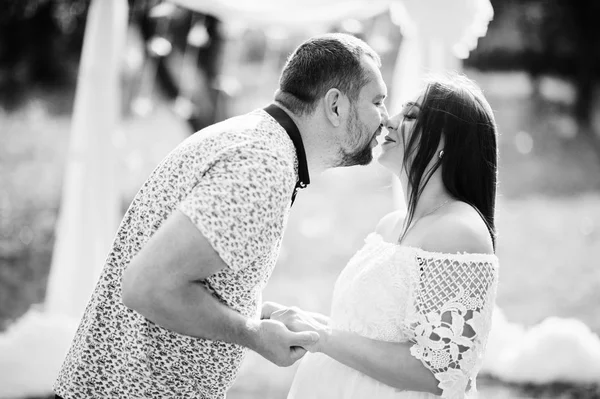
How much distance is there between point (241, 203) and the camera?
5.41 ft

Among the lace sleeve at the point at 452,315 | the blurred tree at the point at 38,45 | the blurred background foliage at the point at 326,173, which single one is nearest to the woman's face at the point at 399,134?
the lace sleeve at the point at 452,315

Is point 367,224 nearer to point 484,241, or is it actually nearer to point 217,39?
point 217,39

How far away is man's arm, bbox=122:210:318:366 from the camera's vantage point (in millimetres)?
1607

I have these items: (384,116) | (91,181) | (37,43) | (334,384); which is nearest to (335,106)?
(384,116)

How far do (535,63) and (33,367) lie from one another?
10.4 m

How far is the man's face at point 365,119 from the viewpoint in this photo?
2.08 metres

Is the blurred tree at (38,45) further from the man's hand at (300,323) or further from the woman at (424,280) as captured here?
the man's hand at (300,323)

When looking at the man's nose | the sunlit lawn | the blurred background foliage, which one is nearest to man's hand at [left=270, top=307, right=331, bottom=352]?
the man's nose

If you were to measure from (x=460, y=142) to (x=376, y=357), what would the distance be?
74 cm

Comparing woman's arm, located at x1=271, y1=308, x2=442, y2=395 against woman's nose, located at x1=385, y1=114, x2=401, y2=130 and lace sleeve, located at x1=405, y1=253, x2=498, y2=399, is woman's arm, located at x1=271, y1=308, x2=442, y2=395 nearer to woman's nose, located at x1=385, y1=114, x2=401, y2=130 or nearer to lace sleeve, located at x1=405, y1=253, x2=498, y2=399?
lace sleeve, located at x1=405, y1=253, x2=498, y2=399

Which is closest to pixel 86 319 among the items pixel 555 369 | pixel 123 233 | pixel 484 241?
pixel 123 233

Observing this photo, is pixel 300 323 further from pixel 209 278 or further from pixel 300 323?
pixel 209 278

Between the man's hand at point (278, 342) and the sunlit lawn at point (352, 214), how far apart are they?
3.48m

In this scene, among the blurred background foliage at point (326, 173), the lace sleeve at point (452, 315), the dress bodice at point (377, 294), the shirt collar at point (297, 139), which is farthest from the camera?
the blurred background foliage at point (326, 173)
